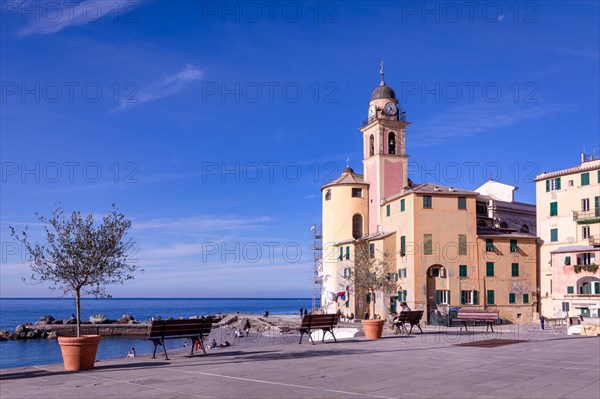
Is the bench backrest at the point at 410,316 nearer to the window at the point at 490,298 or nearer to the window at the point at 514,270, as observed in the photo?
the window at the point at 490,298

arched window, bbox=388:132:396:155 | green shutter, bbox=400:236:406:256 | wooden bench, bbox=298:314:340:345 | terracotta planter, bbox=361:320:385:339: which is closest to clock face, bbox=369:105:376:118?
arched window, bbox=388:132:396:155

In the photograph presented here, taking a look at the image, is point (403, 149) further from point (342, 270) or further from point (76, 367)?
point (76, 367)

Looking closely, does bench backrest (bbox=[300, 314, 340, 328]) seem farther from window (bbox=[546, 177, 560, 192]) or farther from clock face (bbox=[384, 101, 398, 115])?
clock face (bbox=[384, 101, 398, 115])

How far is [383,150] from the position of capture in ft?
209

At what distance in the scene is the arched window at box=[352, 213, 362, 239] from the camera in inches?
2564

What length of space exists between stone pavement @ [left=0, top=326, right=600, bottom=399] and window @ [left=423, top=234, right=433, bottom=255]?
3429 cm

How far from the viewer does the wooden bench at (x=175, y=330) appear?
50.1 ft

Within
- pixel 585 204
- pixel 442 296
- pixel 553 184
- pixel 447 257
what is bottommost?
pixel 442 296

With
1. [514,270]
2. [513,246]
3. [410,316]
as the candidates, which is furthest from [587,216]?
[410,316]

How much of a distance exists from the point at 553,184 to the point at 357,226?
20.1m

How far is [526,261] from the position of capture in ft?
178

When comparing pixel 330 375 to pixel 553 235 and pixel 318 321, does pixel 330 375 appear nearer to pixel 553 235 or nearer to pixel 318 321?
pixel 318 321

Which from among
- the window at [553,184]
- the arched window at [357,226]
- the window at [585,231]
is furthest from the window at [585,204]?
the arched window at [357,226]

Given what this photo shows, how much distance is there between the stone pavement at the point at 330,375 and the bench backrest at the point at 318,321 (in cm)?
186
